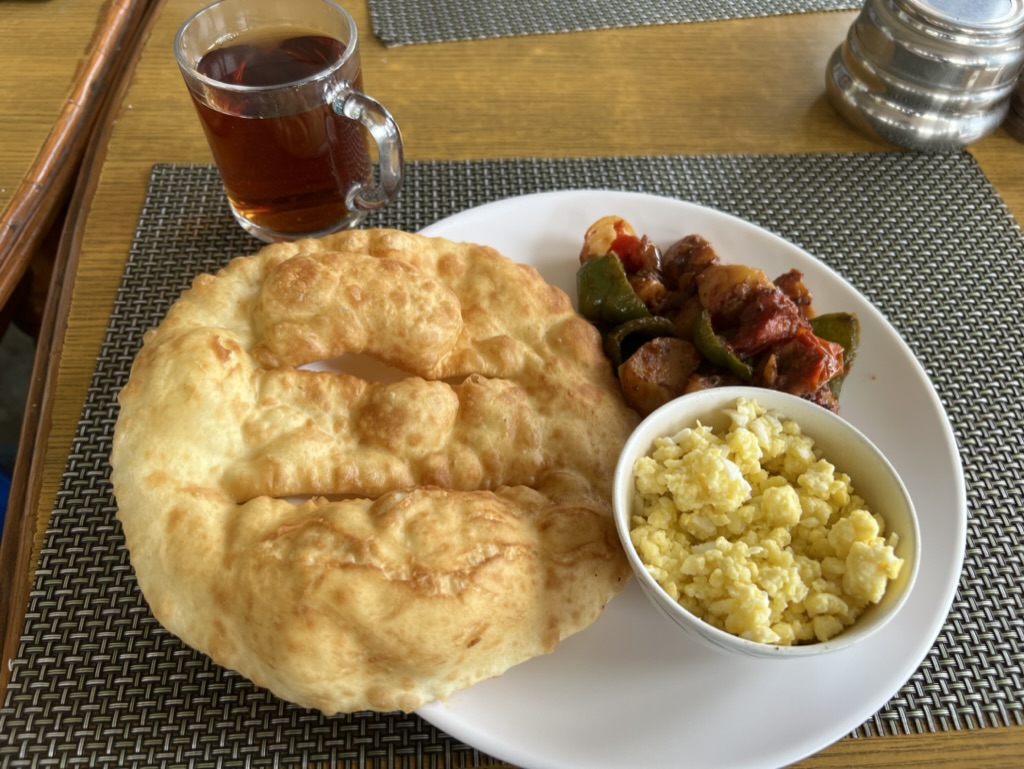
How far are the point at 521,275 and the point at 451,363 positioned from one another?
0.93 feet

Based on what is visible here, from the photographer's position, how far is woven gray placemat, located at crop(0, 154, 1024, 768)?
139 cm

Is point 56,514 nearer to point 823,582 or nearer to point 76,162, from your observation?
point 76,162

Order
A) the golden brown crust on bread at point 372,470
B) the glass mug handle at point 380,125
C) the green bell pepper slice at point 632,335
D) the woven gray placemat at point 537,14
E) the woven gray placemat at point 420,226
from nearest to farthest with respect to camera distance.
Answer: the golden brown crust on bread at point 372,470
the woven gray placemat at point 420,226
the green bell pepper slice at point 632,335
the glass mug handle at point 380,125
the woven gray placemat at point 537,14

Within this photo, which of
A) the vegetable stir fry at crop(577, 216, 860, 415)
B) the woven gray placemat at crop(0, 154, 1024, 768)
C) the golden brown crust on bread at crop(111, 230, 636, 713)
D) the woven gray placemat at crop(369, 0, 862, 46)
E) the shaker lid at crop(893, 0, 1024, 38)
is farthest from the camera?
the woven gray placemat at crop(369, 0, 862, 46)

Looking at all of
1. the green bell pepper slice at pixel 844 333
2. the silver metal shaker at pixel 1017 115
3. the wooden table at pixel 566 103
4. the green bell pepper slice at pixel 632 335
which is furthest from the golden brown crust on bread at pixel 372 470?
the silver metal shaker at pixel 1017 115

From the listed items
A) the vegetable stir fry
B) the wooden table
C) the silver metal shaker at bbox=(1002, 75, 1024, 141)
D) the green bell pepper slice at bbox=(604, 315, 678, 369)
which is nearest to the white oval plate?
the vegetable stir fry

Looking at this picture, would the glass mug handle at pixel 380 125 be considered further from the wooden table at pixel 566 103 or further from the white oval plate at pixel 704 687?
the white oval plate at pixel 704 687

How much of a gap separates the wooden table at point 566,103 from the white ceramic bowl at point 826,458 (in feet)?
4.30

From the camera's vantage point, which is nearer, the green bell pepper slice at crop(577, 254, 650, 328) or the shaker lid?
the green bell pepper slice at crop(577, 254, 650, 328)

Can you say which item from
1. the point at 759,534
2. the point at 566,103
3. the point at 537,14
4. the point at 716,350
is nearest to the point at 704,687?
the point at 759,534

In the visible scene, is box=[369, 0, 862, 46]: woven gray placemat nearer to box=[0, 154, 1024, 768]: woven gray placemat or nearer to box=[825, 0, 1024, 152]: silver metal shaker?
box=[825, 0, 1024, 152]: silver metal shaker

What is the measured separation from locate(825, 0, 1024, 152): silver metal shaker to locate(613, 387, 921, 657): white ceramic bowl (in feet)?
4.93

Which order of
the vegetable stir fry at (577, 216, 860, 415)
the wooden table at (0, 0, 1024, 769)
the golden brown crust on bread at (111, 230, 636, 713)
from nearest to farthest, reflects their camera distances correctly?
the golden brown crust on bread at (111, 230, 636, 713) < the vegetable stir fry at (577, 216, 860, 415) < the wooden table at (0, 0, 1024, 769)

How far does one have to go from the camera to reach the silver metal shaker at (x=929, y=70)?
7.40 feet
